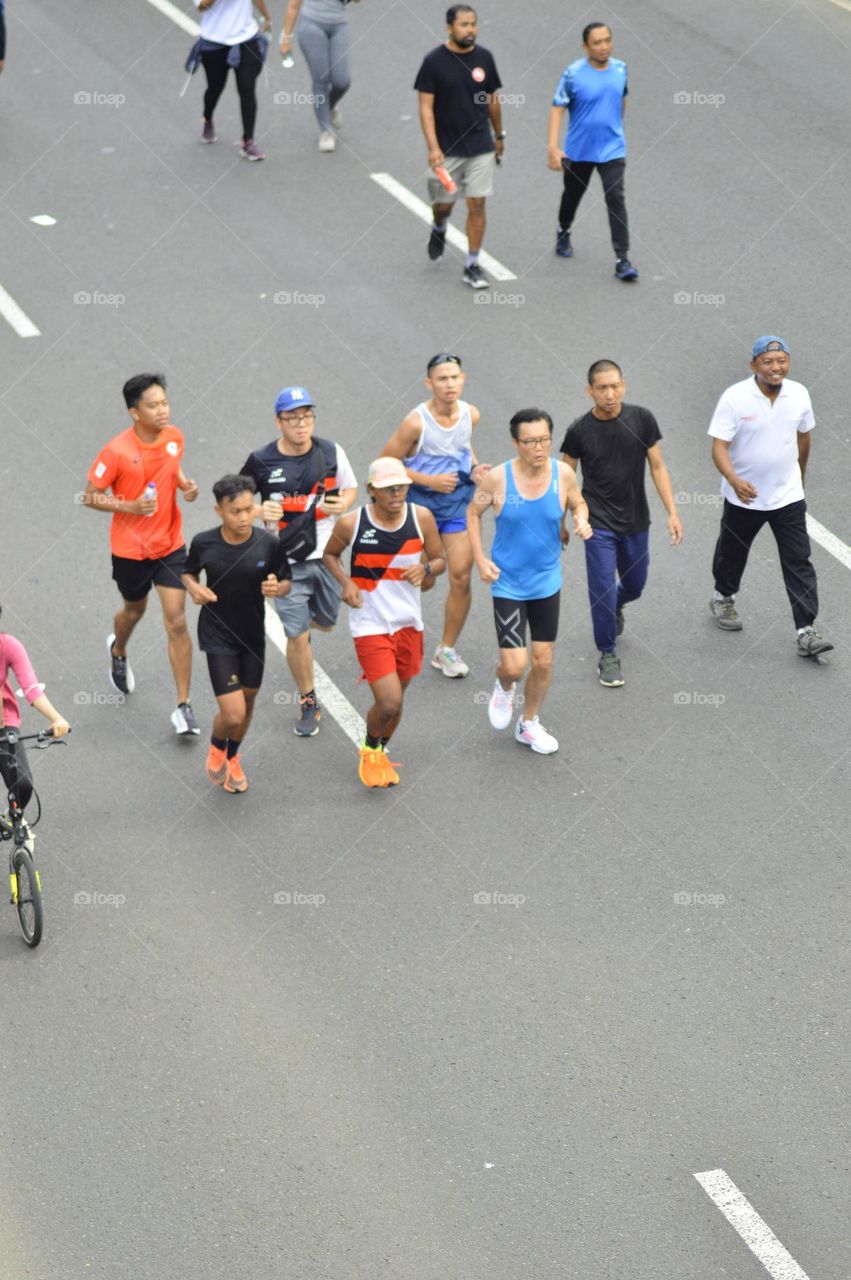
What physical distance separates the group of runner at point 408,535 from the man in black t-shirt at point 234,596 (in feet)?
0.04

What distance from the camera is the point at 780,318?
14.5 meters

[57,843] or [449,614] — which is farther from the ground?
[449,614]

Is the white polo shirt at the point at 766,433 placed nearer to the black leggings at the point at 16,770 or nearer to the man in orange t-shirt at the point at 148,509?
the man in orange t-shirt at the point at 148,509

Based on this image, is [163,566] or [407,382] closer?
[163,566]

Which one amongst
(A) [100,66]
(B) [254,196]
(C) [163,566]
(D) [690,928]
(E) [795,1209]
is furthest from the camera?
(A) [100,66]

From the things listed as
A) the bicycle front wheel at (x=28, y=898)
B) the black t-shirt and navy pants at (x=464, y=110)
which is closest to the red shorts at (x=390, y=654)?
the bicycle front wheel at (x=28, y=898)

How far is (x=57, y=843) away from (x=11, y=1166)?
2.33 meters

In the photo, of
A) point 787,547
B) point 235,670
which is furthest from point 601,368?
point 235,670

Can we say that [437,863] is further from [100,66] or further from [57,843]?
[100,66]

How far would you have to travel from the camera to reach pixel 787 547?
35.7ft

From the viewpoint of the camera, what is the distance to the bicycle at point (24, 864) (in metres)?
8.40

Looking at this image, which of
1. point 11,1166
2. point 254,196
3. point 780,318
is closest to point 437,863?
point 11,1166

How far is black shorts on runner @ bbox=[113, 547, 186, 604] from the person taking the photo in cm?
1013

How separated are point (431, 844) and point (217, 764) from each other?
1310 mm
